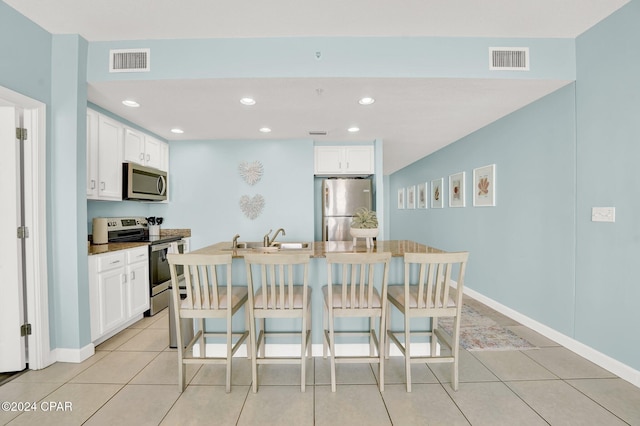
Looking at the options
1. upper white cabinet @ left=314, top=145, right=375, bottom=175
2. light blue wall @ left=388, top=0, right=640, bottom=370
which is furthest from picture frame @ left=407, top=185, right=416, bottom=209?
light blue wall @ left=388, top=0, right=640, bottom=370

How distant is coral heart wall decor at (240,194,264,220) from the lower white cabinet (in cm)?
146

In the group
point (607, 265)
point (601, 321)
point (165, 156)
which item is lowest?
point (601, 321)

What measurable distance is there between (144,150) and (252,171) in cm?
Result: 143

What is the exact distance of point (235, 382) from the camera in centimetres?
217

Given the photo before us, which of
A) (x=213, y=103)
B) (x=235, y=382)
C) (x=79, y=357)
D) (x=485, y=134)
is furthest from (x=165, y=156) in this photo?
(x=485, y=134)

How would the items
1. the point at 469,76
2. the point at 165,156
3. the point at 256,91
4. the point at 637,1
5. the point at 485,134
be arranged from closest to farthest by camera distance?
the point at 637,1
the point at 469,76
the point at 256,91
the point at 485,134
the point at 165,156

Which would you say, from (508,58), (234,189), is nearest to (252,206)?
(234,189)

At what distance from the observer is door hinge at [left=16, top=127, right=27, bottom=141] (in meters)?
2.24

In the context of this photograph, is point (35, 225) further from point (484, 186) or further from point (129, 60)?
point (484, 186)

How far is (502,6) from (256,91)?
2040mm

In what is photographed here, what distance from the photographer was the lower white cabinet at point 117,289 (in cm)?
266

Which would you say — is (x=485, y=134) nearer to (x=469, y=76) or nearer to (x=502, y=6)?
(x=469, y=76)

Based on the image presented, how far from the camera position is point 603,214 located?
2.35 m

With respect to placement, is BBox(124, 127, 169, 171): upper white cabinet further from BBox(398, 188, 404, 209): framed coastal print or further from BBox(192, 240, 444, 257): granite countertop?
BBox(398, 188, 404, 209): framed coastal print
